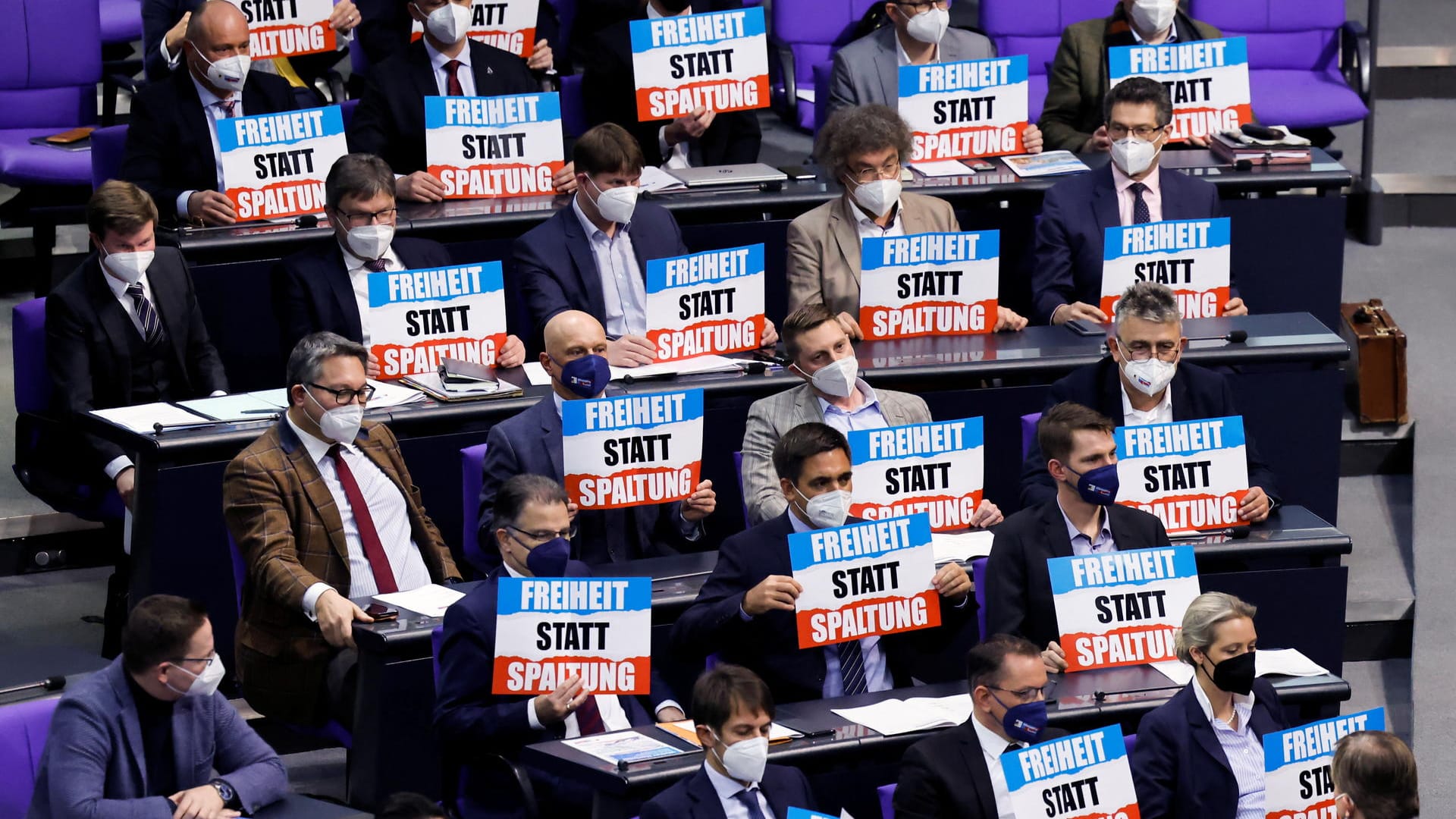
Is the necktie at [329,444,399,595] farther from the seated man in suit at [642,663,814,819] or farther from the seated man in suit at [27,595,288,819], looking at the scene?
the seated man in suit at [642,663,814,819]

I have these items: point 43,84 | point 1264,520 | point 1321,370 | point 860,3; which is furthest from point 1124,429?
point 43,84

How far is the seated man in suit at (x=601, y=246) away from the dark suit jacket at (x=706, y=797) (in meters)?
1.97

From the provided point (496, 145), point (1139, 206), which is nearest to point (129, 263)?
point (496, 145)

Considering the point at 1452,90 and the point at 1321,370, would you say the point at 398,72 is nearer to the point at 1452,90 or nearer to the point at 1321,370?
the point at 1321,370

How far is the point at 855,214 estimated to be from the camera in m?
6.98

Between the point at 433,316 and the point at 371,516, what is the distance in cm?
82

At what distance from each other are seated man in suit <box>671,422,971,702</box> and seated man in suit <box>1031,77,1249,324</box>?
1.68 metres

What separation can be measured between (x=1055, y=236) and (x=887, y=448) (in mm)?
1543

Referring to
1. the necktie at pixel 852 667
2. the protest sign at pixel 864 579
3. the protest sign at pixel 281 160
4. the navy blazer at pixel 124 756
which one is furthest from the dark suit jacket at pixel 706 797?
the protest sign at pixel 281 160

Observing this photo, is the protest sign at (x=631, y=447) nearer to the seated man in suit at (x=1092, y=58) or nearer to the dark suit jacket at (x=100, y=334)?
A: the dark suit jacket at (x=100, y=334)

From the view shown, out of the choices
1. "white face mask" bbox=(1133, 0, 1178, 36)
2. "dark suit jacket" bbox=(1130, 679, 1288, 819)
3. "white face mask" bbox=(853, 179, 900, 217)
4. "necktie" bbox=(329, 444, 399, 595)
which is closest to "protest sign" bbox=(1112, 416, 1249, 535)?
"dark suit jacket" bbox=(1130, 679, 1288, 819)

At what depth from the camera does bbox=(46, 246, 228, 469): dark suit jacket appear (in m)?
6.35

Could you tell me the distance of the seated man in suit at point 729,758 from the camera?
483 centimetres

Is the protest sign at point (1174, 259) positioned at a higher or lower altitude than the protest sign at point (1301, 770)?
higher
